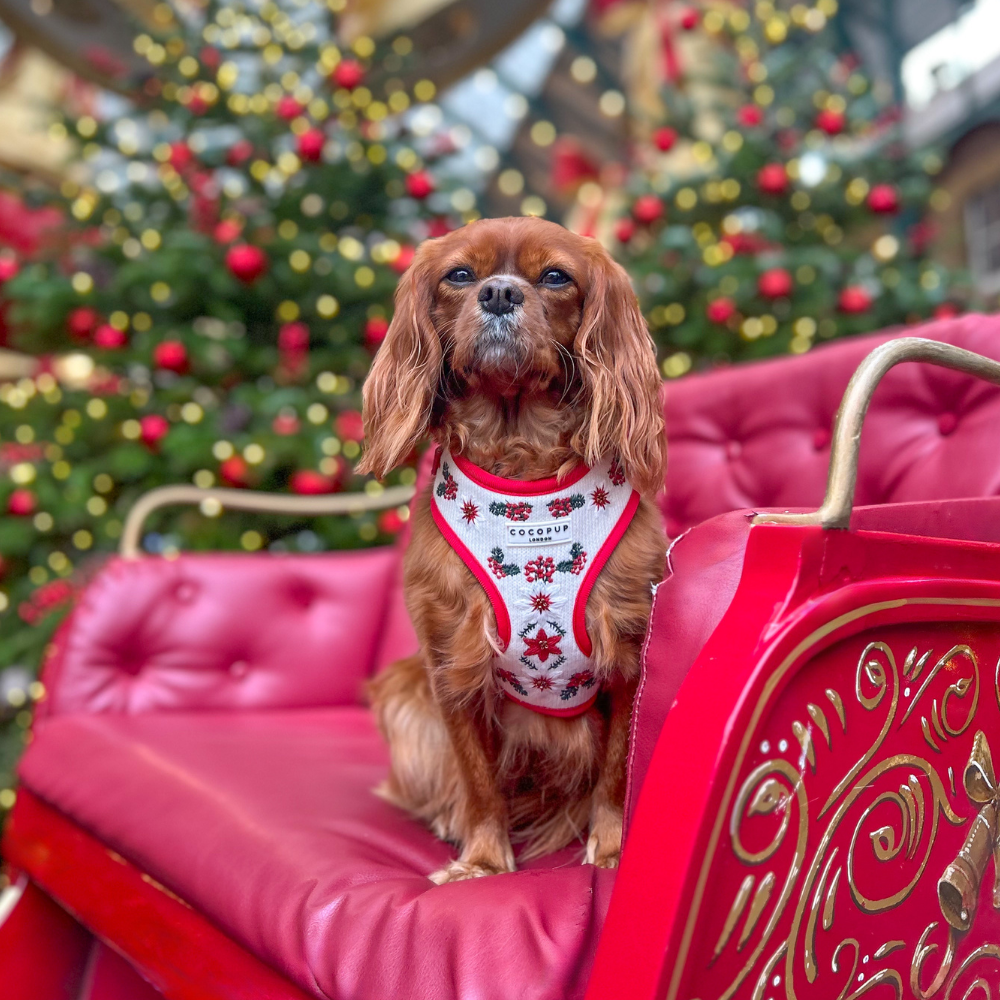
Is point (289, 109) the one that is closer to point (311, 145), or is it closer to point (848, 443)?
point (311, 145)

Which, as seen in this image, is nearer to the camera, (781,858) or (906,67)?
(781,858)

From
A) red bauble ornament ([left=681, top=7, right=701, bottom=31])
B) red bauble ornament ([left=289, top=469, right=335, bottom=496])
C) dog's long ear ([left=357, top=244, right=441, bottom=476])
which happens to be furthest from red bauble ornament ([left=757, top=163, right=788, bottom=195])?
dog's long ear ([left=357, top=244, right=441, bottom=476])

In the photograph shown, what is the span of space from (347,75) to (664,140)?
1360 mm

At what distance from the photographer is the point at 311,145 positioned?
10.7 ft

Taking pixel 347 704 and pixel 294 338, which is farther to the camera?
pixel 294 338

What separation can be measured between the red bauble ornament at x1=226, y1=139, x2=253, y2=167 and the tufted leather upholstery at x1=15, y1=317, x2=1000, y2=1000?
201 cm

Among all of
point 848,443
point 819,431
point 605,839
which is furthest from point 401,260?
point 848,443

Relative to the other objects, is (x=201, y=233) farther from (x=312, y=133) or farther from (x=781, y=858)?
(x=781, y=858)

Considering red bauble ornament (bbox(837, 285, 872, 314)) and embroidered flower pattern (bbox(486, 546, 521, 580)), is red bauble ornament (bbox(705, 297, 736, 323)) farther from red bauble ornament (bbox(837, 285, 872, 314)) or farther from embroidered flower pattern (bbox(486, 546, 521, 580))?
embroidered flower pattern (bbox(486, 546, 521, 580))

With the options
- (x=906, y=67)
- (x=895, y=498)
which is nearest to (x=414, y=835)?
(x=895, y=498)

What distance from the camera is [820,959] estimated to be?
732 millimetres

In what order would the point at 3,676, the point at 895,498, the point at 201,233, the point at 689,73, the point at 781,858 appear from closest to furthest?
1. the point at 781,858
2. the point at 895,498
3. the point at 3,676
4. the point at 201,233
5. the point at 689,73

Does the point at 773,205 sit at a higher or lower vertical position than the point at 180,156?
lower

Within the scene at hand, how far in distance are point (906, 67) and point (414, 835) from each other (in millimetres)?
7196
